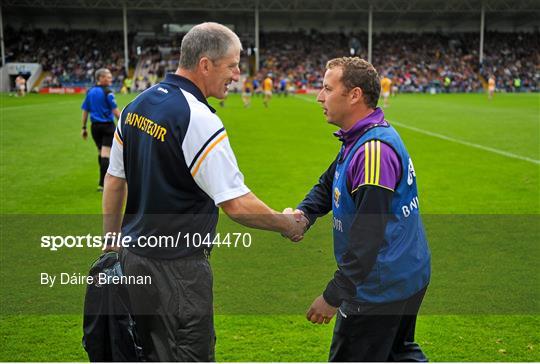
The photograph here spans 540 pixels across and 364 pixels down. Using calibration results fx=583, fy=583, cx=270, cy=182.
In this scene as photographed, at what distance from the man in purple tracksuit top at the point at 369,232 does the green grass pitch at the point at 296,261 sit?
1.54 metres

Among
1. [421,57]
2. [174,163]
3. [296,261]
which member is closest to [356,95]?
[174,163]

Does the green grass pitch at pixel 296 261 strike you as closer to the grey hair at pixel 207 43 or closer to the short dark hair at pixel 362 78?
the short dark hair at pixel 362 78

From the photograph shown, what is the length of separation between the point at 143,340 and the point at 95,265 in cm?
50

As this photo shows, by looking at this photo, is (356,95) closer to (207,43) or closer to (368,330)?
(207,43)

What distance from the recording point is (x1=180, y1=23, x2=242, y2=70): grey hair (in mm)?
3008

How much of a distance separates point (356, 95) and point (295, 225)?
872 millimetres

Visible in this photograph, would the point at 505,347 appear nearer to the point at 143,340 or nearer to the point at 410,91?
the point at 143,340

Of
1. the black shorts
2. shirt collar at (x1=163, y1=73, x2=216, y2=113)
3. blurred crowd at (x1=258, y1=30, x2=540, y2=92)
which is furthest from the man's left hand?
blurred crowd at (x1=258, y1=30, x2=540, y2=92)

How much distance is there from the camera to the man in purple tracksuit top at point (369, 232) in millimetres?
2857

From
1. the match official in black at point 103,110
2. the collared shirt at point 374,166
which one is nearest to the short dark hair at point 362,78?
the collared shirt at point 374,166

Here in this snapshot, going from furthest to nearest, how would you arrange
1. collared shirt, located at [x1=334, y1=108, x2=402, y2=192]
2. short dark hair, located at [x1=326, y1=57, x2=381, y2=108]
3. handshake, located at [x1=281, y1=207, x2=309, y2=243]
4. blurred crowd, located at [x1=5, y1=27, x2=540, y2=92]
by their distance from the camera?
blurred crowd, located at [x1=5, y1=27, x2=540, y2=92], handshake, located at [x1=281, y1=207, x2=309, y2=243], short dark hair, located at [x1=326, y1=57, x2=381, y2=108], collared shirt, located at [x1=334, y1=108, x2=402, y2=192]

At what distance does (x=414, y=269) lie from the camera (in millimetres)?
3084

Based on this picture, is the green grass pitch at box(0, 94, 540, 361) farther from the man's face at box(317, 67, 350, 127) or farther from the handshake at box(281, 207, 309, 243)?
the man's face at box(317, 67, 350, 127)

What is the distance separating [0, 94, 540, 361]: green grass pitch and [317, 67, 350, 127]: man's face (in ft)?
7.00
